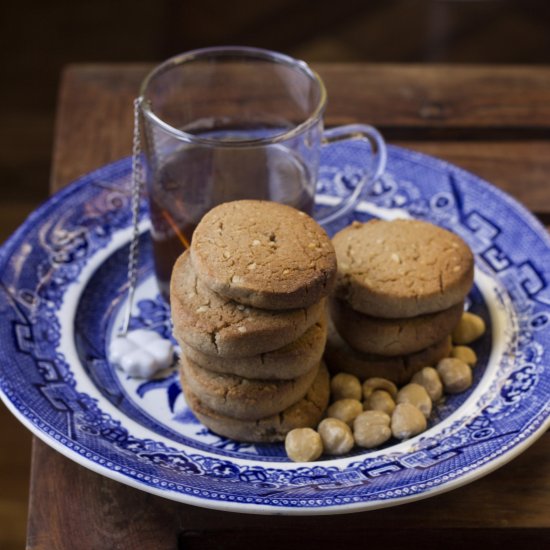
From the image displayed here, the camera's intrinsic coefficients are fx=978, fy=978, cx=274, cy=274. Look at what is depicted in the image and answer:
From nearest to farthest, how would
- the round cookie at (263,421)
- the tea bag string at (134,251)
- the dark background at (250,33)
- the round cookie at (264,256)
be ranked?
1. the round cookie at (264,256)
2. the round cookie at (263,421)
3. the tea bag string at (134,251)
4. the dark background at (250,33)

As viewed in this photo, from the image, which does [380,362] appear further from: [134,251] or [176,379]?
[134,251]

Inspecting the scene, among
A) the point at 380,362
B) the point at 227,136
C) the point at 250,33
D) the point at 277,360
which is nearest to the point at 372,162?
the point at 227,136

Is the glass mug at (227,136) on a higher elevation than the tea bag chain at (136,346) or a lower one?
higher

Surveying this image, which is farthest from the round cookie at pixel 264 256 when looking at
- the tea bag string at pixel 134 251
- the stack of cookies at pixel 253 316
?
the tea bag string at pixel 134 251

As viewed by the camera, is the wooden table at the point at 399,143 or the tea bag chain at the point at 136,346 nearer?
the wooden table at the point at 399,143

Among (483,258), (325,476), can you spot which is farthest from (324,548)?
(483,258)

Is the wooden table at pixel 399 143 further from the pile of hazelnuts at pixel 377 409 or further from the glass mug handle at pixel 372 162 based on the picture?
the glass mug handle at pixel 372 162
